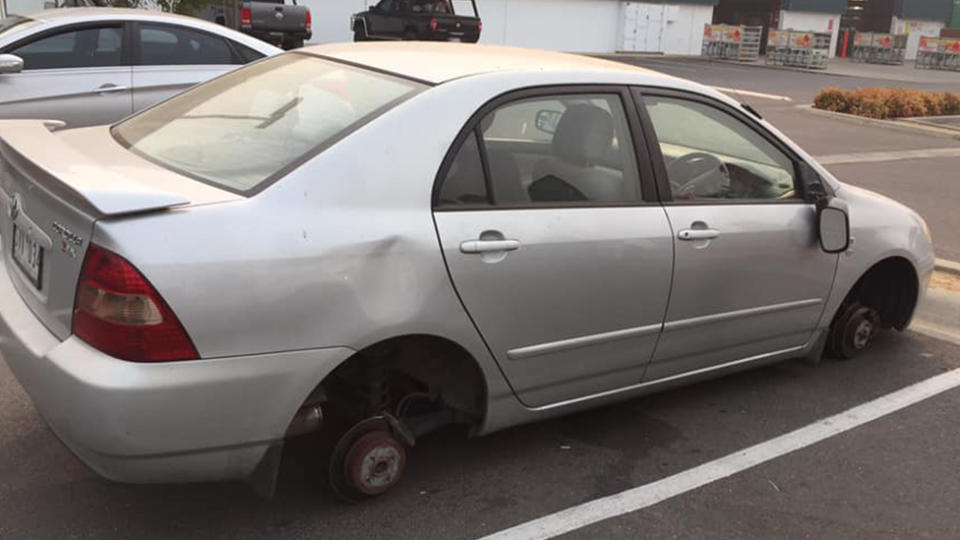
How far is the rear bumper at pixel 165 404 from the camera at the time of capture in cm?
252

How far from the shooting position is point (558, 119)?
3.57 metres

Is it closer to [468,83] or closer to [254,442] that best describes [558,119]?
[468,83]

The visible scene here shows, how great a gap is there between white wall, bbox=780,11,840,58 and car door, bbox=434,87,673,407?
4356 cm

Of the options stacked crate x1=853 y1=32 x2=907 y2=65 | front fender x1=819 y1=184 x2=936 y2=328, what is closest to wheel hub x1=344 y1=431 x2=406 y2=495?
front fender x1=819 y1=184 x2=936 y2=328

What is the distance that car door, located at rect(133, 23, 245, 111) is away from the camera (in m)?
6.87

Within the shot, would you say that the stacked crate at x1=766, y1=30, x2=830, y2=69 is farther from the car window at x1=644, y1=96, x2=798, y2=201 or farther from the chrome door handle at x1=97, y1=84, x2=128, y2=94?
the car window at x1=644, y1=96, x2=798, y2=201

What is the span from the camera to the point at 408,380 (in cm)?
336

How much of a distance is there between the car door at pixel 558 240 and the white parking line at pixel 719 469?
44cm

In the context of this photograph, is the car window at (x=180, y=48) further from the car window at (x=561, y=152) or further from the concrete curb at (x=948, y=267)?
the concrete curb at (x=948, y=267)

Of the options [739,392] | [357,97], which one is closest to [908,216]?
[739,392]

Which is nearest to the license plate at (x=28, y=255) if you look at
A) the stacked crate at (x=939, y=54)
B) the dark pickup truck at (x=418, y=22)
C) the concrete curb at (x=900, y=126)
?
the concrete curb at (x=900, y=126)

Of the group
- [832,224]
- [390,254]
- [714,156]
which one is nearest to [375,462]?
[390,254]

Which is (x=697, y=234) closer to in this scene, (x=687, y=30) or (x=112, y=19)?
(x=112, y=19)

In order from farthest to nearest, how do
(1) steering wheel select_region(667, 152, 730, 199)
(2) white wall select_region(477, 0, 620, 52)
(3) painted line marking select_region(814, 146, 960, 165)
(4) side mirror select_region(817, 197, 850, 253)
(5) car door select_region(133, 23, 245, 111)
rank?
(2) white wall select_region(477, 0, 620, 52), (3) painted line marking select_region(814, 146, 960, 165), (5) car door select_region(133, 23, 245, 111), (4) side mirror select_region(817, 197, 850, 253), (1) steering wheel select_region(667, 152, 730, 199)
